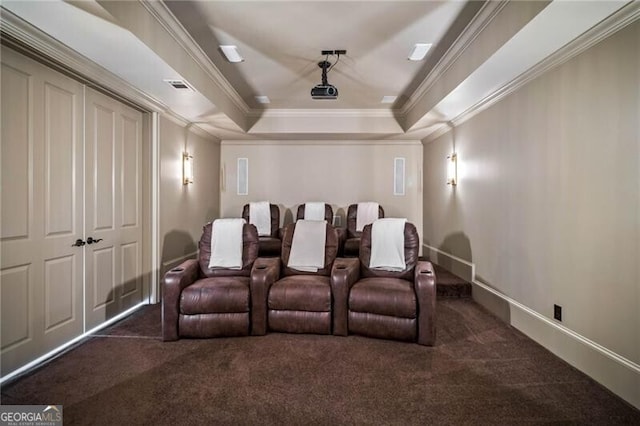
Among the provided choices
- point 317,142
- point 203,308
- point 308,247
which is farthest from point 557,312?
point 317,142

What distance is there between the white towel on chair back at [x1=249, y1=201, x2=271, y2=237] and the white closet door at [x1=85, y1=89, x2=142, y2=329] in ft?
6.74

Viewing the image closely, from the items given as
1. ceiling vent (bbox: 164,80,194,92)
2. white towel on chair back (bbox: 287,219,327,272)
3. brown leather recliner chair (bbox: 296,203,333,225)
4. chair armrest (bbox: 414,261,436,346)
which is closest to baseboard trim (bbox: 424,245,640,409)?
chair armrest (bbox: 414,261,436,346)

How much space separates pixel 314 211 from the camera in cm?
593

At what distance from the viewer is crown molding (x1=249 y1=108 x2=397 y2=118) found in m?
5.48

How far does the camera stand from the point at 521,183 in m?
3.18

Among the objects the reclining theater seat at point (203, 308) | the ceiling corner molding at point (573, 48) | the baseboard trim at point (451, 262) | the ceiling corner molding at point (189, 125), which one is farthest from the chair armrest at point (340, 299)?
the ceiling corner molding at point (189, 125)

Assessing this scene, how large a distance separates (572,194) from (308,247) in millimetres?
2387

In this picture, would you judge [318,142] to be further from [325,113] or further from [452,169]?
[452,169]

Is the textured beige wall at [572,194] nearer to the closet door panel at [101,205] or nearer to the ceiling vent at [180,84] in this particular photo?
the ceiling vent at [180,84]

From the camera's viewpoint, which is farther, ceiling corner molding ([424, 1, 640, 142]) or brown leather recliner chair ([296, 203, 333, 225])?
brown leather recliner chair ([296, 203, 333, 225])

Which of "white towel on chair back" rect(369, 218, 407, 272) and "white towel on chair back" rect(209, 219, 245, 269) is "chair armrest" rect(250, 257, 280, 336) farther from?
"white towel on chair back" rect(369, 218, 407, 272)

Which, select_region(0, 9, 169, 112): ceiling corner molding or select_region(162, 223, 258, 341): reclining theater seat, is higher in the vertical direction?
select_region(0, 9, 169, 112): ceiling corner molding

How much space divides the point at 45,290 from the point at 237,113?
330 cm

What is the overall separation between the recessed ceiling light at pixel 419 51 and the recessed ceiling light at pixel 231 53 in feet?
5.72
